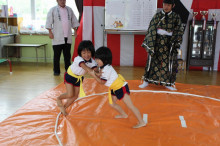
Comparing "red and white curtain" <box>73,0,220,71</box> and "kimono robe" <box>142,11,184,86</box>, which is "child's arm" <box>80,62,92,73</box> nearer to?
"kimono robe" <box>142,11,184,86</box>

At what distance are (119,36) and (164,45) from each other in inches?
88.5

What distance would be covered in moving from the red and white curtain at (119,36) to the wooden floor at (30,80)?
410 mm

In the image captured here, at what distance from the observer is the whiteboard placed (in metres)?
4.71

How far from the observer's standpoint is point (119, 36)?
519cm

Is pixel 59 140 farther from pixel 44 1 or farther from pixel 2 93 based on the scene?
pixel 44 1

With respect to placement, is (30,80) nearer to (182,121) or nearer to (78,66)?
(78,66)

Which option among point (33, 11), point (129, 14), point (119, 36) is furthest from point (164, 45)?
point (33, 11)

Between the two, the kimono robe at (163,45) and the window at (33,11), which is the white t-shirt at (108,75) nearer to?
the kimono robe at (163,45)

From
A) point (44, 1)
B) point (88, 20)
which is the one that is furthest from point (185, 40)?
point (44, 1)

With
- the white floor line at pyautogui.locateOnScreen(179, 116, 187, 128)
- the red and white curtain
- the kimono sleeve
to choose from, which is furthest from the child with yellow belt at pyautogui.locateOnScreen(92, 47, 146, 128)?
the red and white curtain

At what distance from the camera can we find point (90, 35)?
5.09 metres

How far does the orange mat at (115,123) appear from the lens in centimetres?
171

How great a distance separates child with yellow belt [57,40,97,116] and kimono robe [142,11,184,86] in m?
1.30

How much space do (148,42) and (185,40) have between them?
218 cm
